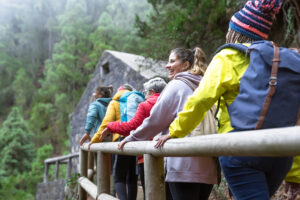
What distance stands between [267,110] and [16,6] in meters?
55.3

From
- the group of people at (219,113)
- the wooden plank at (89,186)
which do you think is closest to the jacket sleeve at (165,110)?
the group of people at (219,113)

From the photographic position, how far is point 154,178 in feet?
6.26

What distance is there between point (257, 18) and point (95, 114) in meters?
2.73

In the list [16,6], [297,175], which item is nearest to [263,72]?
[297,175]

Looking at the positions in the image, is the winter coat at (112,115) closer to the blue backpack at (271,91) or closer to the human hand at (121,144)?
the human hand at (121,144)

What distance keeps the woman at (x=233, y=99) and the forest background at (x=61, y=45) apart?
4.83 m

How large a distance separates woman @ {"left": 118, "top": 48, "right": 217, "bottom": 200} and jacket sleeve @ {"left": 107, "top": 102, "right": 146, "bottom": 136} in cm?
31

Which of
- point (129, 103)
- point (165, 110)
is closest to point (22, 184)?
point (129, 103)

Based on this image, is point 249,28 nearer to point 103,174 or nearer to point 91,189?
point 103,174

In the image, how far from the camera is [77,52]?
3241 centimetres

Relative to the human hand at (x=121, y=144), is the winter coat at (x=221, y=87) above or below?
above

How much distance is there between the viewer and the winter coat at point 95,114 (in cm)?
394

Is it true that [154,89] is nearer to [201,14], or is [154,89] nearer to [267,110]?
[267,110]

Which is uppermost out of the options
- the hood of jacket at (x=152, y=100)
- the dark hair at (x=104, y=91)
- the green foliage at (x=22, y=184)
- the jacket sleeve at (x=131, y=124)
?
the hood of jacket at (x=152, y=100)
